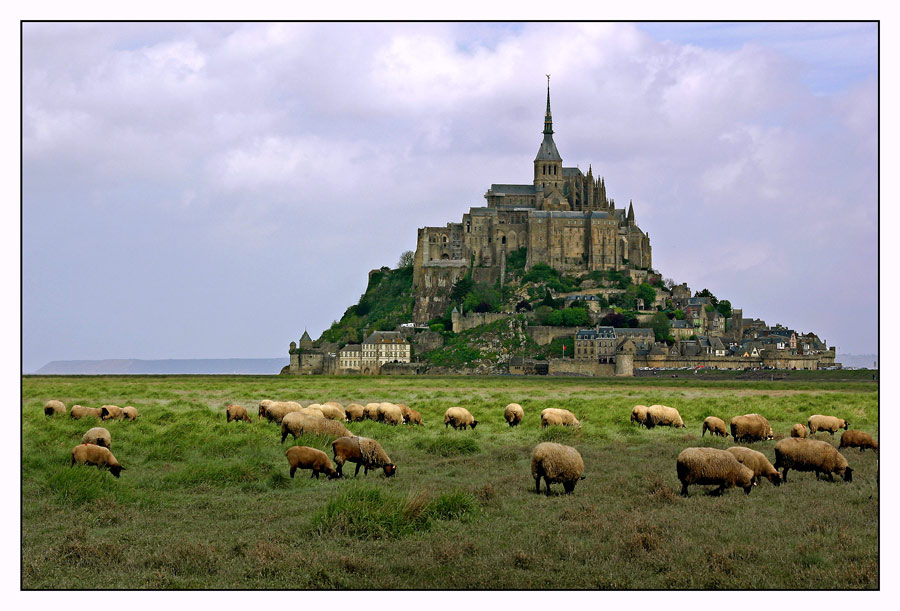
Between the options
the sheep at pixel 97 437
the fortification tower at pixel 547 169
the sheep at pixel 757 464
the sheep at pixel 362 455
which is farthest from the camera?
the fortification tower at pixel 547 169

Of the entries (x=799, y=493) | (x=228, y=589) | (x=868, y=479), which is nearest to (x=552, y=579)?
(x=228, y=589)

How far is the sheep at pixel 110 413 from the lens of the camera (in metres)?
24.0

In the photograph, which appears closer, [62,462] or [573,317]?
[62,462]

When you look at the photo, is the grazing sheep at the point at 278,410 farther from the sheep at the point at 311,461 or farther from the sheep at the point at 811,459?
the sheep at the point at 811,459

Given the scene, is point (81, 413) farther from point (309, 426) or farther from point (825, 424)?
point (825, 424)

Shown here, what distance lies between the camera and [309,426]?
18.9 metres

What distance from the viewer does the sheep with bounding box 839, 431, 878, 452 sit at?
1808cm

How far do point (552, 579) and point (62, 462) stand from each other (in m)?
10.2

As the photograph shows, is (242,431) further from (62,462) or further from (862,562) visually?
(862,562)

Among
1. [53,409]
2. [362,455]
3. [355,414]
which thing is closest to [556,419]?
[355,414]

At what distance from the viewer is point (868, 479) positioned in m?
14.4

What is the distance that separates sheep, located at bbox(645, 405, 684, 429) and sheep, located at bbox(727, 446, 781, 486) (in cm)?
994

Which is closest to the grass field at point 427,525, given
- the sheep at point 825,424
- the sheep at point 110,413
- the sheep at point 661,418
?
the sheep at point 825,424

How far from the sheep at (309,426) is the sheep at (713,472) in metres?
7.83
